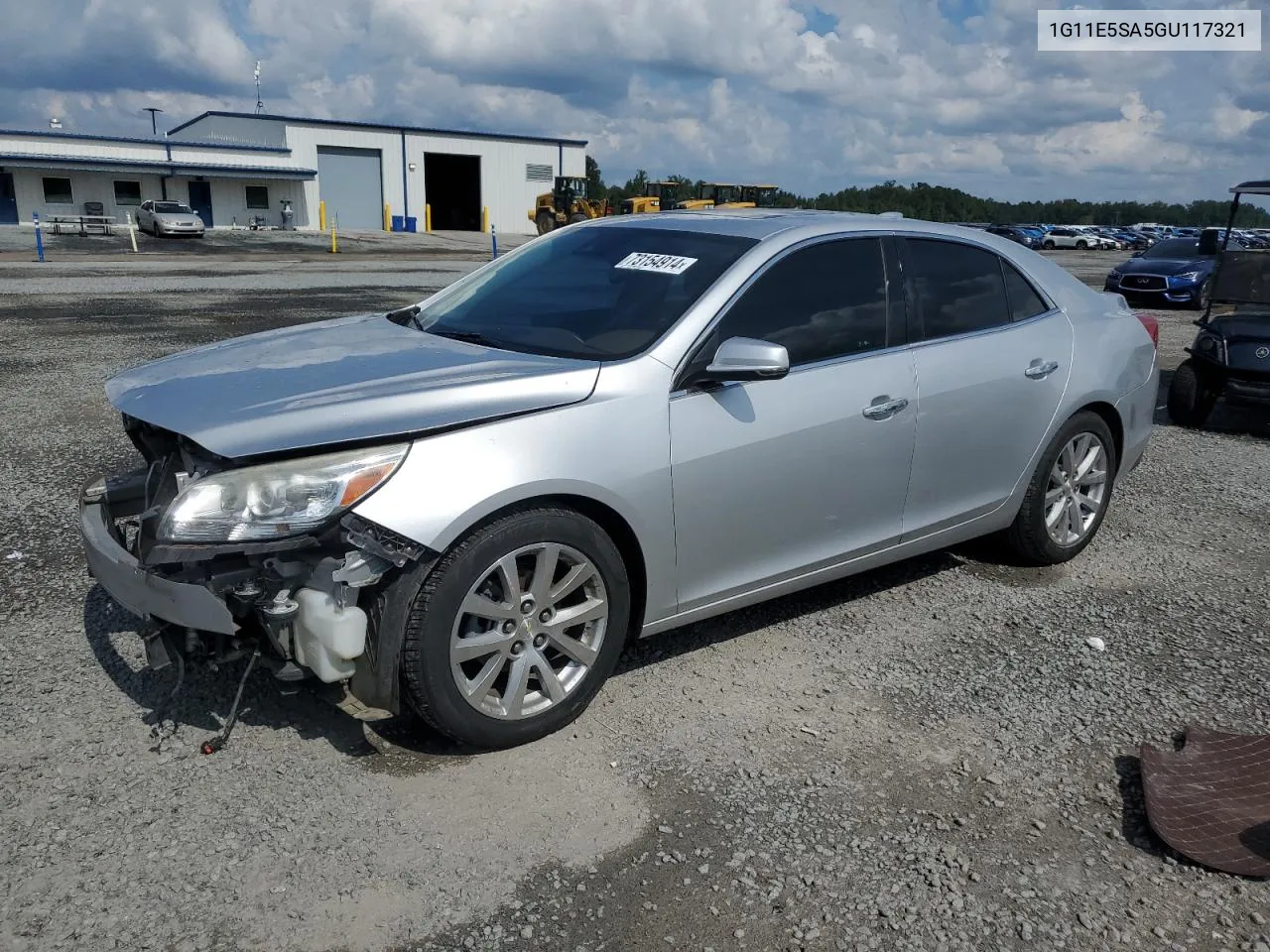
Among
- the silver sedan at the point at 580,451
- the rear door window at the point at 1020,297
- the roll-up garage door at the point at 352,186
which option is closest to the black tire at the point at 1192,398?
the silver sedan at the point at 580,451

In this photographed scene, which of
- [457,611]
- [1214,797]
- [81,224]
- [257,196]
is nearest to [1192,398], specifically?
[1214,797]

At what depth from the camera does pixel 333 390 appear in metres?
3.23

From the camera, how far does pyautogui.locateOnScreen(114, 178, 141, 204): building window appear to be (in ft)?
159

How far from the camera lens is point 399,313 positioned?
469 cm

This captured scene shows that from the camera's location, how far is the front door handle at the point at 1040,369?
15.4 ft

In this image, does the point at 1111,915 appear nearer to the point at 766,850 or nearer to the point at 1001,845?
the point at 1001,845

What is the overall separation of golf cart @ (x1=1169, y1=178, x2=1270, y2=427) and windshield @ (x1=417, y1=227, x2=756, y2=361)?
19.8 ft

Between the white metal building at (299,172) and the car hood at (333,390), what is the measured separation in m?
48.7

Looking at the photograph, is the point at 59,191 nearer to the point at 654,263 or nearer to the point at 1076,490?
the point at 654,263

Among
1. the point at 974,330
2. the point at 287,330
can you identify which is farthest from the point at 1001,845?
the point at 287,330

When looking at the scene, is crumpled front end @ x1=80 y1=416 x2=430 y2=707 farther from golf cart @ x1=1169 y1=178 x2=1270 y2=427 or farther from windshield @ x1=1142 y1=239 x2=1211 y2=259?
windshield @ x1=1142 y1=239 x2=1211 y2=259

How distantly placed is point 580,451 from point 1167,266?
1962 centimetres

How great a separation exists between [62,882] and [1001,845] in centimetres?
253

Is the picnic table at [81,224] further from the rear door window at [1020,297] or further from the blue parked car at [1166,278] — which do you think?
the rear door window at [1020,297]
